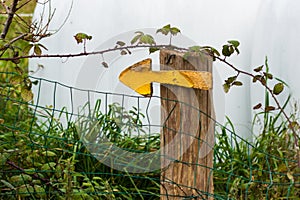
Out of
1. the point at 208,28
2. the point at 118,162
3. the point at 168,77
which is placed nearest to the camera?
the point at 168,77

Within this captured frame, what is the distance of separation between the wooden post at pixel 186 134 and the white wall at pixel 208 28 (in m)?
1.24

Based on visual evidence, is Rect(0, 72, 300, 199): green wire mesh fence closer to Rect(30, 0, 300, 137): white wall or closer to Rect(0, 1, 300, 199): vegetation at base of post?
Rect(0, 1, 300, 199): vegetation at base of post

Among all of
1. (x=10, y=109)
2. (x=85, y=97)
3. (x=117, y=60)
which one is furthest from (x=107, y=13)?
(x=10, y=109)

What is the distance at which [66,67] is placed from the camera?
4039 millimetres

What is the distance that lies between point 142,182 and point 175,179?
2.66 ft

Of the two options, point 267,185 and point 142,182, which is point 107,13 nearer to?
point 142,182

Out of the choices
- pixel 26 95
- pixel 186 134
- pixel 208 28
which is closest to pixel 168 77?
pixel 186 134

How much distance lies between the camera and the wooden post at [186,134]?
94.1 inches

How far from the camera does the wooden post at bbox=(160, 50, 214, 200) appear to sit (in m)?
2.39

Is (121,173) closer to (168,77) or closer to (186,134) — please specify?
(186,134)

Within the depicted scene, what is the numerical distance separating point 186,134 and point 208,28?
1.55m

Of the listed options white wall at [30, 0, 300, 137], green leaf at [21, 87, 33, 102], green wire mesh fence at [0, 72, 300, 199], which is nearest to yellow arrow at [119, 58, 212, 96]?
green leaf at [21, 87, 33, 102]

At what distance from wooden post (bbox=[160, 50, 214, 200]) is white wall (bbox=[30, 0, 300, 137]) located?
48.7 inches

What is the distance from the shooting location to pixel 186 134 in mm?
2418
